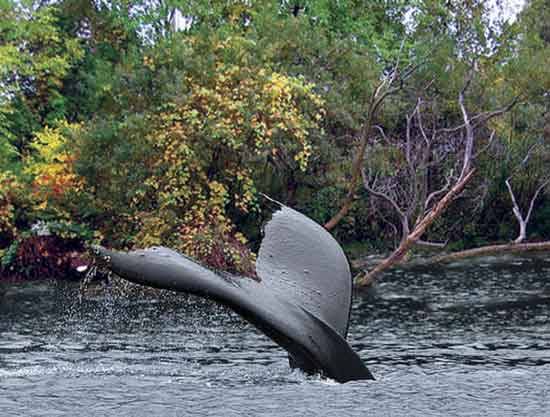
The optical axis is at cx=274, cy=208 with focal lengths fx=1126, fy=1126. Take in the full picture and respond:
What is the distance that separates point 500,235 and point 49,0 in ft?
63.7

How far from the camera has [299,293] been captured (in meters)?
14.0

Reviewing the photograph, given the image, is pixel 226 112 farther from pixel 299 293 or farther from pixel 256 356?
pixel 299 293

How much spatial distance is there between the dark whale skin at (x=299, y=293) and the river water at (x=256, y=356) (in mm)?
515

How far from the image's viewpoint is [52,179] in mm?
31562

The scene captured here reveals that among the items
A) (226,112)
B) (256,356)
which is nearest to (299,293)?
(256,356)

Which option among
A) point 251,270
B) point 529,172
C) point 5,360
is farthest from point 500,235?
point 5,360

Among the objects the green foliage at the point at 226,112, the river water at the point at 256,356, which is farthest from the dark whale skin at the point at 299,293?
the green foliage at the point at 226,112

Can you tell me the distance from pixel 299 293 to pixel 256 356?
5161mm

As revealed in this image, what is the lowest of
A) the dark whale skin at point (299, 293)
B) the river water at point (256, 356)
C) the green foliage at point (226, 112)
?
the river water at point (256, 356)

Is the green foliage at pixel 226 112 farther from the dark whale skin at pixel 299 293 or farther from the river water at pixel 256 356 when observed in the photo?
the dark whale skin at pixel 299 293

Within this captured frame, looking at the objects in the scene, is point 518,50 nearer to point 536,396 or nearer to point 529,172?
point 529,172

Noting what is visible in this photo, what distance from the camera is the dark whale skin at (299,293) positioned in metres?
13.2

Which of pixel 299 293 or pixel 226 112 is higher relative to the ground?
pixel 226 112

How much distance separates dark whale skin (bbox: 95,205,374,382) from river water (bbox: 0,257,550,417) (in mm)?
515
